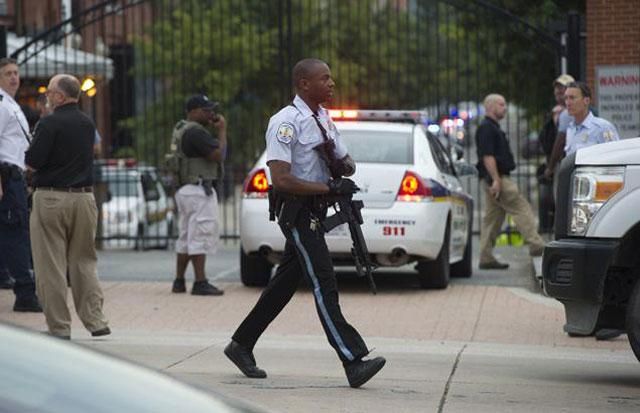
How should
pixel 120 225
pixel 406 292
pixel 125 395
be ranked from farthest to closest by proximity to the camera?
pixel 120 225
pixel 406 292
pixel 125 395

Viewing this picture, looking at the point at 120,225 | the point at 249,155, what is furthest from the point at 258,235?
the point at 249,155

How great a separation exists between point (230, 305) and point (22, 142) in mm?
2293

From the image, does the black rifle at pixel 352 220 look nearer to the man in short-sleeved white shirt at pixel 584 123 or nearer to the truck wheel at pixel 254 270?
the man in short-sleeved white shirt at pixel 584 123

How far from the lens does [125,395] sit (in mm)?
3182

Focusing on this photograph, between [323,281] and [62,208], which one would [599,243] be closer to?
[323,281]

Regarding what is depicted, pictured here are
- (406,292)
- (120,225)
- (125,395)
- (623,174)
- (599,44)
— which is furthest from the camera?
(120,225)

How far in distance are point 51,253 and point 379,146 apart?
4508mm

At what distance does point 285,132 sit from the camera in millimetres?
8266

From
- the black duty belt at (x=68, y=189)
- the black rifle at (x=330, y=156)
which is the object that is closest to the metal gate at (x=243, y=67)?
the black duty belt at (x=68, y=189)

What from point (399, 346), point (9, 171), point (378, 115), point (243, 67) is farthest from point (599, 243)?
point (243, 67)

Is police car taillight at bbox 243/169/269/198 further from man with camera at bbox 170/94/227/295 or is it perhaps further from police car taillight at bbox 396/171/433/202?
police car taillight at bbox 396/171/433/202

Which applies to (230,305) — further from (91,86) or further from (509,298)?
(91,86)

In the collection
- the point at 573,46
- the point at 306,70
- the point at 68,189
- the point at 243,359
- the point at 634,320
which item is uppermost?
the point at 573,46

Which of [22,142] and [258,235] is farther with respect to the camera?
[258,235]
